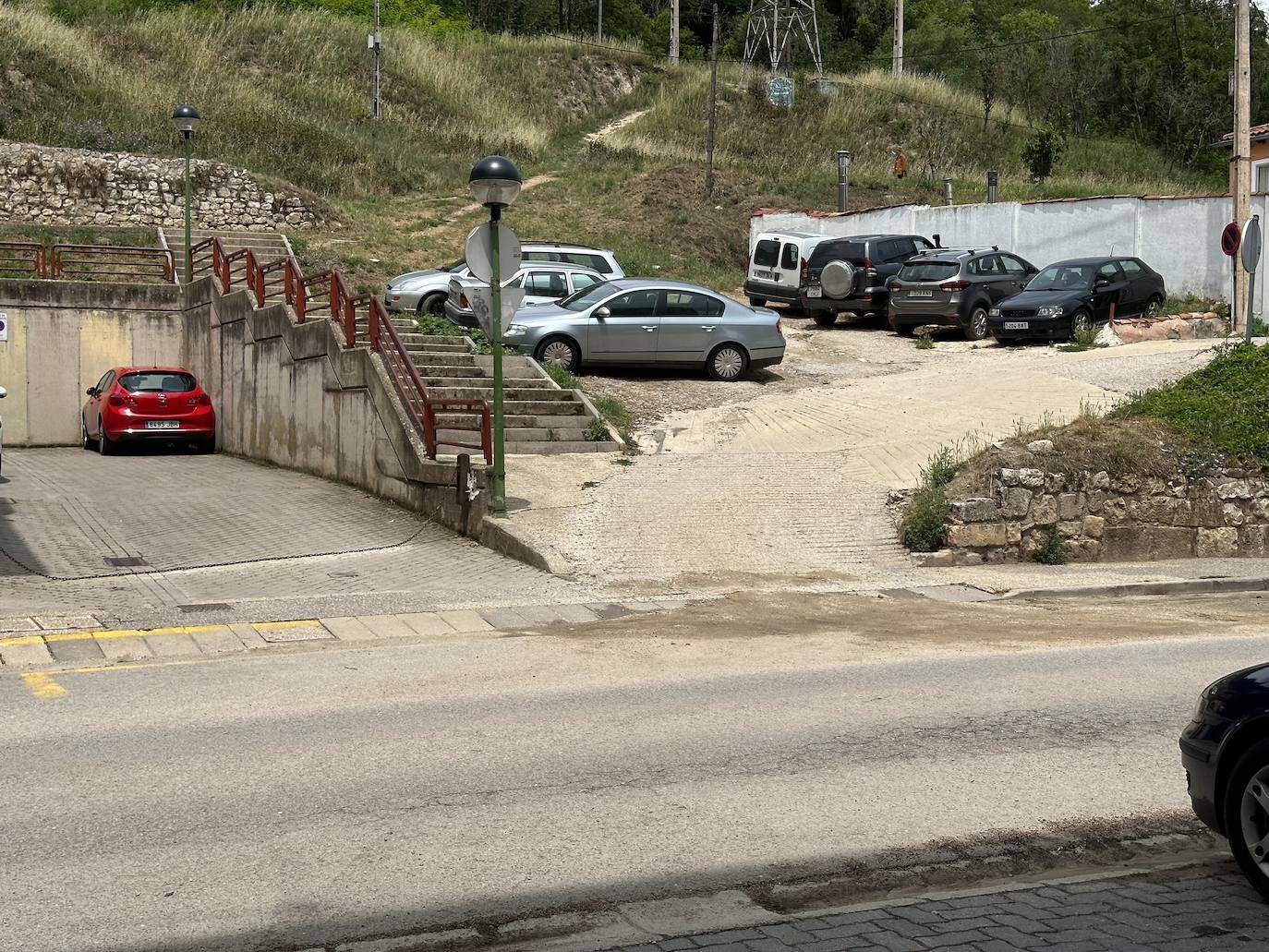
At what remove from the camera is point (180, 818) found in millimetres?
6172

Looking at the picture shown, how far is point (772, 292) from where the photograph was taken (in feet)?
107

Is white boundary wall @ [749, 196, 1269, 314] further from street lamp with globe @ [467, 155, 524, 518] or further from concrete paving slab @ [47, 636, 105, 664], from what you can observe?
concrete paving slab @ [47, 636, 105, 664]

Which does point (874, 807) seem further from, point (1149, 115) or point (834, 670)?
point (1149, 115)

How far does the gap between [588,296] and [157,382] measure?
25.9 ft

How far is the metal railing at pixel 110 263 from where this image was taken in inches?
1181

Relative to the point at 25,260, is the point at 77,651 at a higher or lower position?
lower

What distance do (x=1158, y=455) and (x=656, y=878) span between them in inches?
447

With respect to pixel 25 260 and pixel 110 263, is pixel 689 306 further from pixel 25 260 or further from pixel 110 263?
pixel 25 260

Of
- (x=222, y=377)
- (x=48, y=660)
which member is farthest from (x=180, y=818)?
(x=222, y=377)

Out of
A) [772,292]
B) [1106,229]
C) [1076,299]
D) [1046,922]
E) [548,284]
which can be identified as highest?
[1106,229]

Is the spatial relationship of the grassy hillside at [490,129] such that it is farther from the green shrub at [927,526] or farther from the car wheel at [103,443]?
the green shrub at [927,526]

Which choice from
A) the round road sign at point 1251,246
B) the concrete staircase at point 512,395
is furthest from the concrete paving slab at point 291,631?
the round road sign at point 1251,246

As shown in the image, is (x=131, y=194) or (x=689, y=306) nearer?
(x=689, y=306)

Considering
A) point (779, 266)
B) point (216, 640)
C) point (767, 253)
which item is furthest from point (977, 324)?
point (216, 640)
